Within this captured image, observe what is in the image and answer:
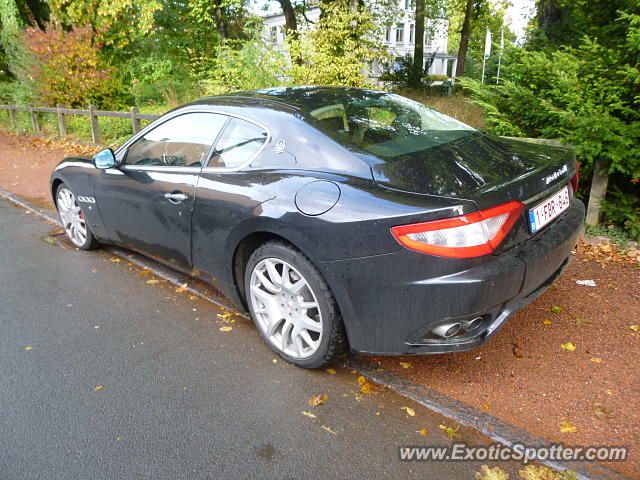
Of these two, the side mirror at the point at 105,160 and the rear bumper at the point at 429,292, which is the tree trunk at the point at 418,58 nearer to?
the side mirror at the point at 105,160

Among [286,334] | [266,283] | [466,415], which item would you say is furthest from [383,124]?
[466,415]

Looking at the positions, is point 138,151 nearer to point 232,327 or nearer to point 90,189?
point 90,189

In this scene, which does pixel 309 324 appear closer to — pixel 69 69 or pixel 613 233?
pixel 613 233

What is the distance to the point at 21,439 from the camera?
2459mm

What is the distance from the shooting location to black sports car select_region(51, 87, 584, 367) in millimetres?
2342

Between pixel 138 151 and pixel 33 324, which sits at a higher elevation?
pixel 138 151

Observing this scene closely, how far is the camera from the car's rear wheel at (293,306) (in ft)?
8.88

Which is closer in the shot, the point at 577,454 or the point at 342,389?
the point at 577,454

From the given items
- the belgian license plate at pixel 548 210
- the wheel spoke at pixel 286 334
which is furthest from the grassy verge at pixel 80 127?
the belgian license plate at pixel 548 210

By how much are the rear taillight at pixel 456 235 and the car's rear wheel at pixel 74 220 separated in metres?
3.76

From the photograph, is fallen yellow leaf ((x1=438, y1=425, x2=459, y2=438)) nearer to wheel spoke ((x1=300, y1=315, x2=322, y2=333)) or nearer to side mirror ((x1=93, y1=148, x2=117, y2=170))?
wheel spoke ((x1=300, y1=315, x2=322, y2=333))

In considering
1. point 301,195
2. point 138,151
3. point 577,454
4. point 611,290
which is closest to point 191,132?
point 138,151

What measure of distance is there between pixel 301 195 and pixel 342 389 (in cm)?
114

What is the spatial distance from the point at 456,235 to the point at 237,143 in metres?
1.65
